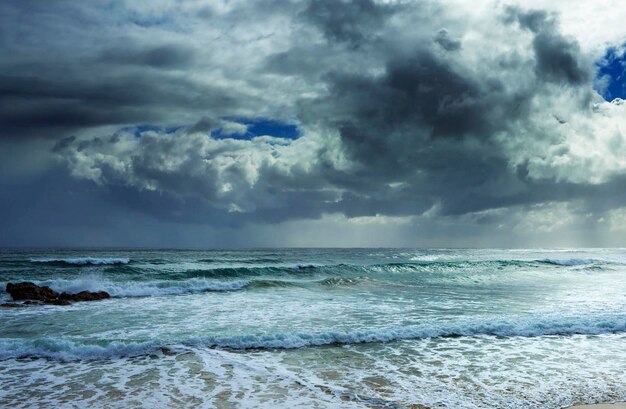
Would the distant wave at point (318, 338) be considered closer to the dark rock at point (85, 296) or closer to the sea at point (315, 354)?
the sea at point (315, 354)

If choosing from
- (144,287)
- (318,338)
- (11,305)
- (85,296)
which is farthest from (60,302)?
(318,338)

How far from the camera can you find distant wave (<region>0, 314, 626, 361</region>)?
10047 millimetres

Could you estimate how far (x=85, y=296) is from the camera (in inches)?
779

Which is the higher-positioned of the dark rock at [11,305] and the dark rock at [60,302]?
the dark rock at [60,302]

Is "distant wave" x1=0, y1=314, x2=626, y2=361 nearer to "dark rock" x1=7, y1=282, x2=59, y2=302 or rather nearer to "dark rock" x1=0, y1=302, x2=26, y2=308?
"dark rock" x1=0, y1=302, x2=26, y2=308

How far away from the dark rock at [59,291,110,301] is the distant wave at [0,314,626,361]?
30.1 ft

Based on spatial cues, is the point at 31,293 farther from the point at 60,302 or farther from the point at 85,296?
the point at 60,302

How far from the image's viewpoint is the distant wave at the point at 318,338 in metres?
10.0

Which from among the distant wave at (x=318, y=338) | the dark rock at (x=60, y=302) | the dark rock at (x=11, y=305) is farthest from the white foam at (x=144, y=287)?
the distant wave at (x=318, y=338)

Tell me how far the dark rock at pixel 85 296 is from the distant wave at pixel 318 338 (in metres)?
9.17

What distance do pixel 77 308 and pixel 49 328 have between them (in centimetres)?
430

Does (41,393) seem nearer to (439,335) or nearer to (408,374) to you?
(408,374)

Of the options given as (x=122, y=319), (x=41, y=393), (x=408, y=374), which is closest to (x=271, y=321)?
(x=122, y=319)

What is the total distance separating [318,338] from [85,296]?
541 inches
